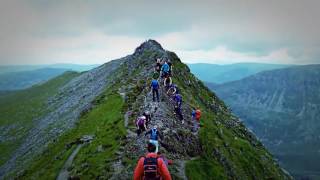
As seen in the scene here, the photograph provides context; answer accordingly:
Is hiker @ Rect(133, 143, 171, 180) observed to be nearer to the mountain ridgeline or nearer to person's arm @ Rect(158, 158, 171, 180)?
person's arm @ Rect(158, 158, 171, 180)

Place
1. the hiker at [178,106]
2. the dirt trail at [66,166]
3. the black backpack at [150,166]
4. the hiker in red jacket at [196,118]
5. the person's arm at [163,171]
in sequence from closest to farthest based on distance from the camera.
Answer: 1. the person's arm at [163,171]
2. the black backpack at [150,166]
3. the dirt trail at [66,166]
4. the hiker at [178,106]
5. the hiker in red jacket at [196,118]

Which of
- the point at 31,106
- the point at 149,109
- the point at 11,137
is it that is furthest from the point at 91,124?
the point at 31,106

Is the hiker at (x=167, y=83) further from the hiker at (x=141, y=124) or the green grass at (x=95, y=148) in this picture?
the hiker at (x=141, y=124)

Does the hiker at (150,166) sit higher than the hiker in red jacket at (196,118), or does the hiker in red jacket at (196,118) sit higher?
the hiker at (150,166)

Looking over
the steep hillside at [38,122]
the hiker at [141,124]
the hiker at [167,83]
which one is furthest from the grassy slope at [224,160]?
the steep hillside at [38,122]

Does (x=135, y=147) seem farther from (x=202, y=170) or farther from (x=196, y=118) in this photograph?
(x=196, y=118)

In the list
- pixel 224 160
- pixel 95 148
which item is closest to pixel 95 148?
pixel 95 148

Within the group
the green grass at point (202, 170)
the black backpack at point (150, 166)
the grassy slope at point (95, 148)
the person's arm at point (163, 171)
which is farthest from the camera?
the grassy slope at point (95, 148)

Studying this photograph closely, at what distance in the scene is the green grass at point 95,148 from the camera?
47.0 metres

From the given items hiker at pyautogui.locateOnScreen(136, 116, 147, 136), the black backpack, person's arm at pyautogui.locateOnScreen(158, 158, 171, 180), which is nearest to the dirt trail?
hiker at pyautogui.locateOnScreen(136, 116, 147, 136)

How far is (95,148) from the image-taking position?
179 feet

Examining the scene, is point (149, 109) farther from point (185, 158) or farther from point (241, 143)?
point (241, 143)

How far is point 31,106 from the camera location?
6973 inches

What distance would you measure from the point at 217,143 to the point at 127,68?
64.0 metres
